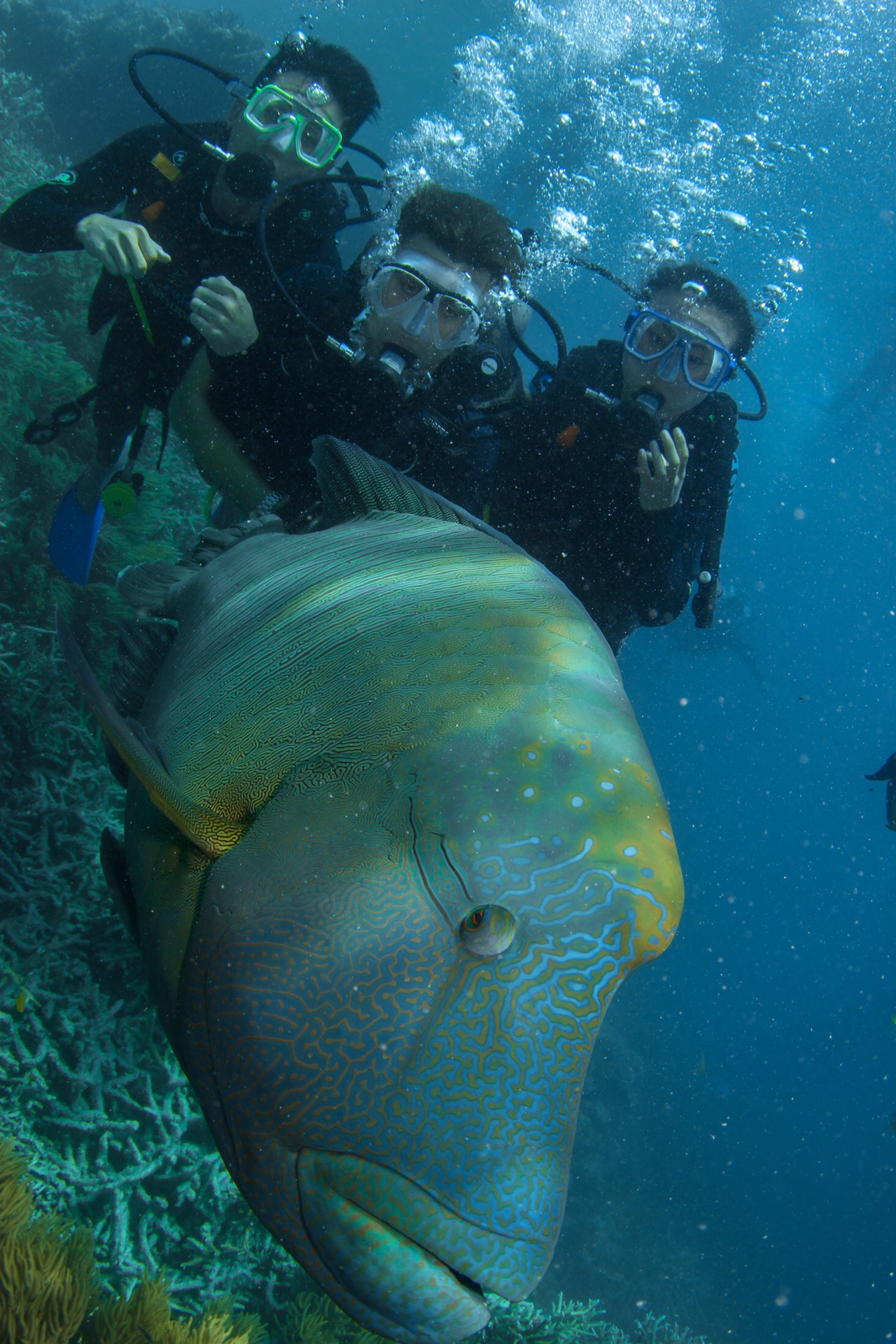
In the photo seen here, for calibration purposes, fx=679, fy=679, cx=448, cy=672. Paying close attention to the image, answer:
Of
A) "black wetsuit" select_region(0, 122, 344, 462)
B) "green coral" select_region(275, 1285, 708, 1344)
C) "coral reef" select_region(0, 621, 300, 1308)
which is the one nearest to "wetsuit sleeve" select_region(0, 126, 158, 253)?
"black wetsuit" select_region(0, 122, 344, 462)

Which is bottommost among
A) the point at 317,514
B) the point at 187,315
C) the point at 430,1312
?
the point at 187,315

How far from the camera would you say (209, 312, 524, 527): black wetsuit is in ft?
11.0

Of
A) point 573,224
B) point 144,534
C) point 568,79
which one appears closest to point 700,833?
point 573,224

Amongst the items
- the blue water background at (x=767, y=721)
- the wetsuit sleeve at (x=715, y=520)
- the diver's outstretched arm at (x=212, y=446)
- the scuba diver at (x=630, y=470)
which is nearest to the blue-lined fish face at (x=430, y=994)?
the diver's outstretched arm at (x=212, y=446)

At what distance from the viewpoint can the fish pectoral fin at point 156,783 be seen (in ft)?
3.17

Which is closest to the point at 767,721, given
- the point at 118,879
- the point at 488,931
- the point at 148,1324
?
the point at 148,1324

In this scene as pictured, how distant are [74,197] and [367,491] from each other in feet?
14.1

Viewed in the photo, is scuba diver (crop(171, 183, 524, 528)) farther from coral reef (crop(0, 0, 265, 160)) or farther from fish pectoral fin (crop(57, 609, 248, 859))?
coral reef (crop(0, 0, 265, 160))

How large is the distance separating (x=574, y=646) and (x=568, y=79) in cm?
3127

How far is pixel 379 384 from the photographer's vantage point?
3.36 m

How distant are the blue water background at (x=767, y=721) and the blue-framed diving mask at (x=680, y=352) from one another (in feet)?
30.1

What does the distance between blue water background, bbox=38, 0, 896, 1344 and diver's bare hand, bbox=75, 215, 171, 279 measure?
10925 millimetres

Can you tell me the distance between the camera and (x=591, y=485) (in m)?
4.40

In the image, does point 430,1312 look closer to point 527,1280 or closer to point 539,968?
point 527,1280
